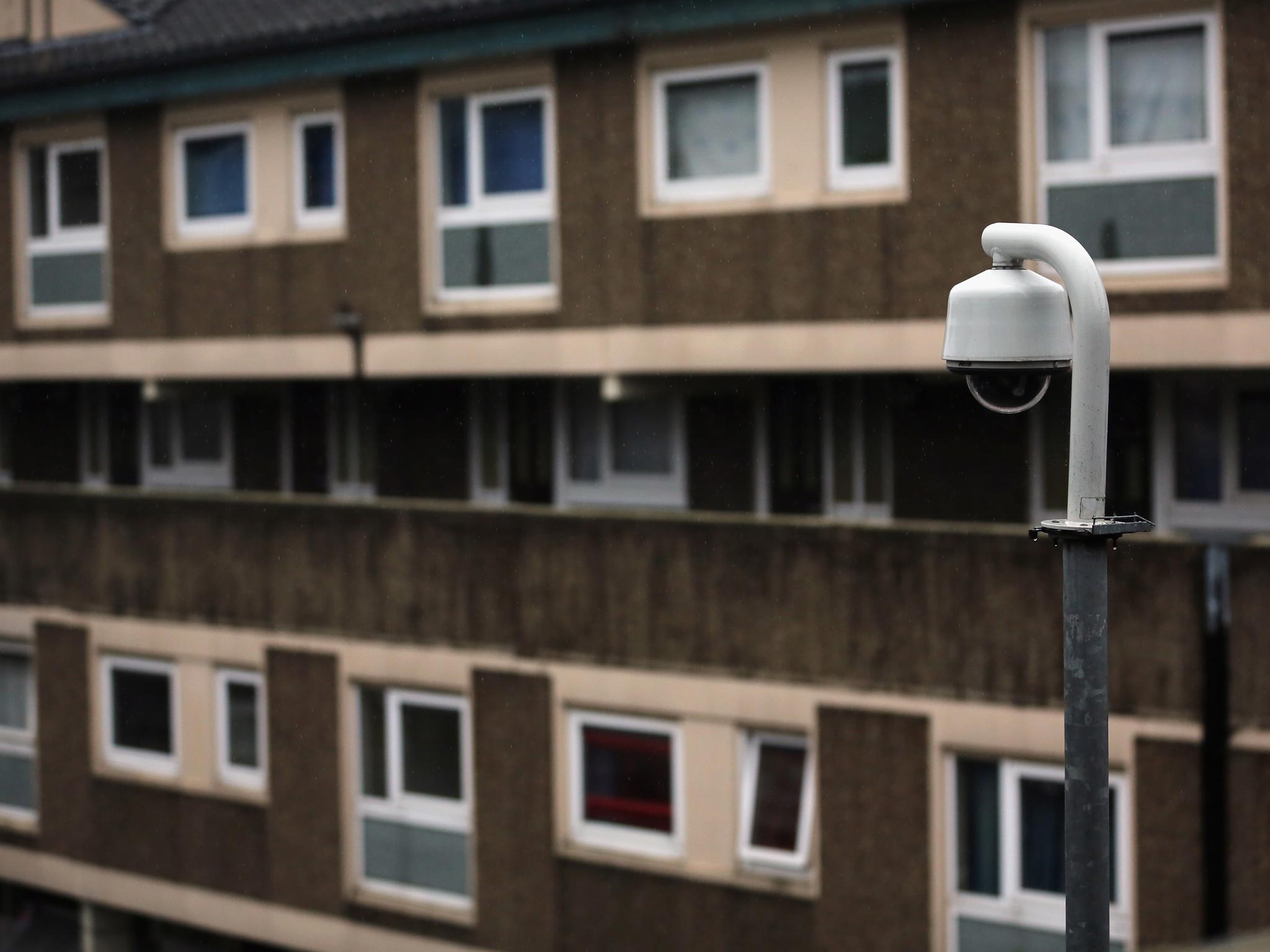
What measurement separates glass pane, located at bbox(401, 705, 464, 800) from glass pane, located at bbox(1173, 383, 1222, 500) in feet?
19.9

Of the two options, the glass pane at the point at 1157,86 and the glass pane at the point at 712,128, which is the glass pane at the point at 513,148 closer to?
the glass pane at the point at 712,128

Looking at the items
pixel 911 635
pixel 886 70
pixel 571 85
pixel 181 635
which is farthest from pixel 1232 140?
pixel 181 635

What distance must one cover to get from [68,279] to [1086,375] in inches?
584

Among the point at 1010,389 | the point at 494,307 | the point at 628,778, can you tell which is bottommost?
the point at 628,778

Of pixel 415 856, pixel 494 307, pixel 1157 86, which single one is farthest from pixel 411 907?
pixel 1157 86

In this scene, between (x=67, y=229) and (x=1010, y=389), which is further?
(x=67, y=229)

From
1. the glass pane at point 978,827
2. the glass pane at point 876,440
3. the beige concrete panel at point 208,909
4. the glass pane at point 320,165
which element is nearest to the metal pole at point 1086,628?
the glass pane at point 978,827

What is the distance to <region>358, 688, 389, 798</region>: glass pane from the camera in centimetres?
1540

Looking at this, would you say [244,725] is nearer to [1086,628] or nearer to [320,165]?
[320,165]

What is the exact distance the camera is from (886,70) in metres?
13.0

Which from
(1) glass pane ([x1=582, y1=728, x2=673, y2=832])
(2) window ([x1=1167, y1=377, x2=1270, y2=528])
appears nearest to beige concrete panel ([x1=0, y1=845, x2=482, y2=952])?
(1) glass pane ([x1=582, y1=728, x2=673, y2=832])

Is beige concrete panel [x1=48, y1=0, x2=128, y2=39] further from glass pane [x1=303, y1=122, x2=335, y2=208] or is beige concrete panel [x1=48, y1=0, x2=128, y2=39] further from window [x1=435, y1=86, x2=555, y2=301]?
window [x1=435, y1=86, x2=555, y2=301]

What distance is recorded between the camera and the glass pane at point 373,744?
50.5 feet

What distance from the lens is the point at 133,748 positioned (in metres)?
17.4
